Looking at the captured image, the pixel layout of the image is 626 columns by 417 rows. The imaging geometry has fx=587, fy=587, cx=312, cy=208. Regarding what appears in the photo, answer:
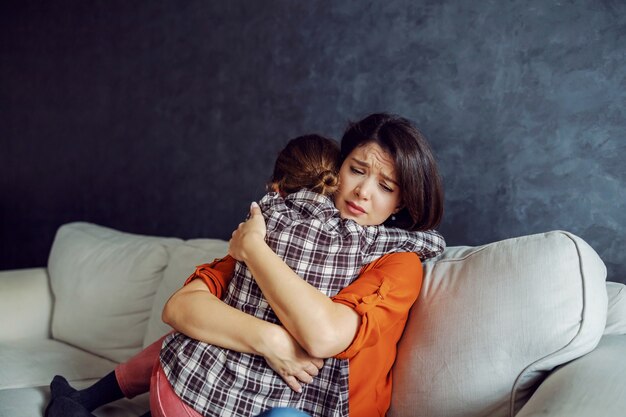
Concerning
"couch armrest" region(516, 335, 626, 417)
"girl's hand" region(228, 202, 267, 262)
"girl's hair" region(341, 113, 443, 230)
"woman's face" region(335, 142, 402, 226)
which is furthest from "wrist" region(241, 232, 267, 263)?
"couch armrest" region(516, 335, 626, 417)

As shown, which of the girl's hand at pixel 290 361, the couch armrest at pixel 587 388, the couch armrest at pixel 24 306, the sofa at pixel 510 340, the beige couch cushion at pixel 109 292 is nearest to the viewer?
the couch armrest at pixel 587 388

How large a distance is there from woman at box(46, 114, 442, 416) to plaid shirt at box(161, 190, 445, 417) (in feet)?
0.11

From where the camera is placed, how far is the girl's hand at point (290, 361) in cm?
119

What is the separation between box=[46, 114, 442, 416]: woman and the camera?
1.16 metres

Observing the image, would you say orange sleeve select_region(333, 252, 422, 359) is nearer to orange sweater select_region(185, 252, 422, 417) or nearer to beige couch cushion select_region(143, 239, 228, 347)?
orange sweater select_region(185, 252, 422, 417)

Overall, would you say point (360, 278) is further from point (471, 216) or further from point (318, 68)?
point (318, 68)

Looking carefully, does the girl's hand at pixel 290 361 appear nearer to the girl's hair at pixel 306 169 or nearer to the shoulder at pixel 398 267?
the shoulder at pixel 398 267

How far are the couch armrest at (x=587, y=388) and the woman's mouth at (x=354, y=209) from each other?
531mm

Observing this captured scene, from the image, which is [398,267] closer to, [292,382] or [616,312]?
[292,382]

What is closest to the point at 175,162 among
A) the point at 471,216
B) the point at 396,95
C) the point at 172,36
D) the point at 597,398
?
Answer: the point at 172,36

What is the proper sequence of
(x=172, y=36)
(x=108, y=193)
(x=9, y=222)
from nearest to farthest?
(x=172, y=36) < (x=108, y=193) < (x=9, y=222)

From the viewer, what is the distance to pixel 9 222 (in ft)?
12.1

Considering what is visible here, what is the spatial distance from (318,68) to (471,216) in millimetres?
805

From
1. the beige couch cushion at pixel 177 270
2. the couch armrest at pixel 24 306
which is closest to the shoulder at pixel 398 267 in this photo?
the beige couch cushion at pixel 177 270
